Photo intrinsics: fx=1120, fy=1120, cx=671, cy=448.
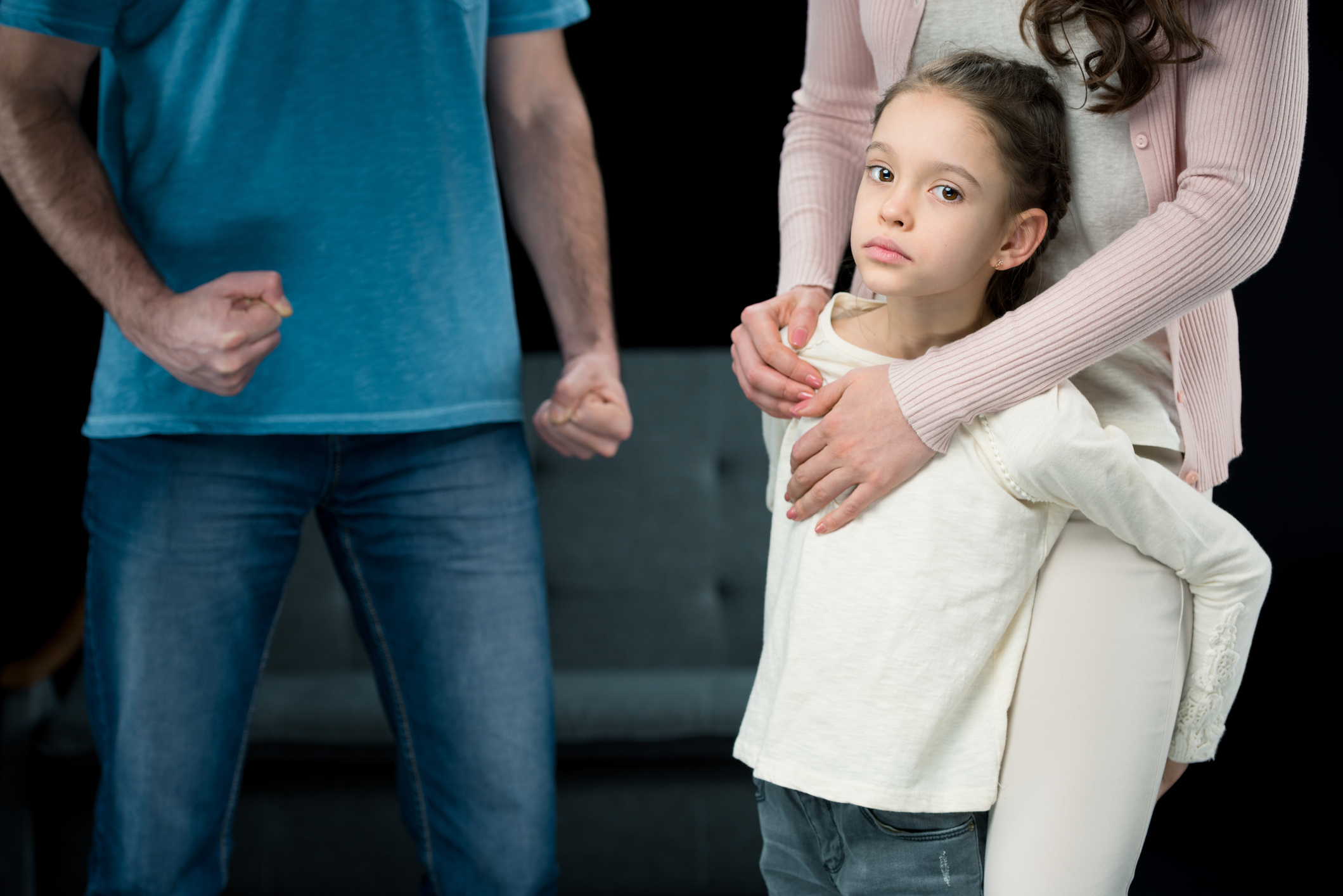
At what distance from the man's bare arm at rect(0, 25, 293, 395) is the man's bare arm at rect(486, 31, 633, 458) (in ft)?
1.40

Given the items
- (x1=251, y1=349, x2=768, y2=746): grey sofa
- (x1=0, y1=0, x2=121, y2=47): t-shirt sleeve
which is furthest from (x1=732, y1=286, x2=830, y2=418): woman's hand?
(x1=251, y1=349, x2=768, y2=746): grey sofa

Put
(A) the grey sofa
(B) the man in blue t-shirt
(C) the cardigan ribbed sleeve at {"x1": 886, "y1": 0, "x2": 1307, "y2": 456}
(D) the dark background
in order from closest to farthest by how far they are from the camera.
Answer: (C) the cardigan ribbed sleeve at {"x1": 886, "y1": 0, "x2": 1307, "y2": 456}, (B) the man in blue t-shirt, (D) the dark background, (A) the grey sofa

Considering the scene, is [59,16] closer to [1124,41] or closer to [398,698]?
[398,698]

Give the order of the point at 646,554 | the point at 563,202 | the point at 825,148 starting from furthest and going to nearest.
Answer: the point at 646,554 < the point at 563,202 < the point at 825,148

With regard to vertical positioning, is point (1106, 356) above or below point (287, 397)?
above

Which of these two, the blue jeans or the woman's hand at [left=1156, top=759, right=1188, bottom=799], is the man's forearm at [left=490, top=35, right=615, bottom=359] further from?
the woman's hand at [left=1156, top=759, right=1188, bottom=799]

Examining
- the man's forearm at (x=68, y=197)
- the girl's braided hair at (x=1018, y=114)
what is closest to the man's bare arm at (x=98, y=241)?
the man's forearm at (x=68, y=197)

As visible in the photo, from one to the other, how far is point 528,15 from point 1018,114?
77 centimetres

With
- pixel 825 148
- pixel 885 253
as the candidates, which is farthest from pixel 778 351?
pixel 825 148

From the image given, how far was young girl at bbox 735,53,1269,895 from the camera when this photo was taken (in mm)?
901

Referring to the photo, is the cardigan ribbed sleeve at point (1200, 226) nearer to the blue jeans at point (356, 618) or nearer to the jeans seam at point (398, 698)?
the blue jeans at point (356, 618)

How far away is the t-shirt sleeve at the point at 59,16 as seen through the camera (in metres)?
1.17

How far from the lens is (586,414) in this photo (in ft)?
4.61

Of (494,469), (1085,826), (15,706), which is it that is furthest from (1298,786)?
(15,706)
